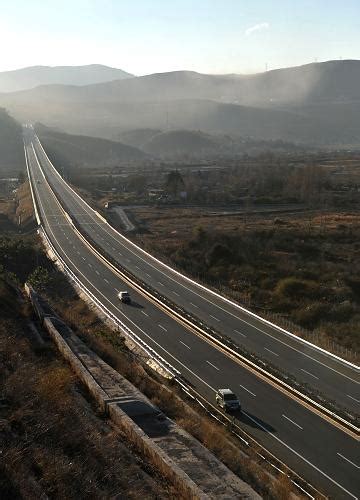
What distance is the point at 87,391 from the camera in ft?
57.6

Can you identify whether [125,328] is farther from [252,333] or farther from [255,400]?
[255,400]

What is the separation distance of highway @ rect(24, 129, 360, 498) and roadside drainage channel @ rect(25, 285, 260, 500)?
A: 4.42 metres

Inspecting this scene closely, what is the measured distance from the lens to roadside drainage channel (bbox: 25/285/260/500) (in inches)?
499

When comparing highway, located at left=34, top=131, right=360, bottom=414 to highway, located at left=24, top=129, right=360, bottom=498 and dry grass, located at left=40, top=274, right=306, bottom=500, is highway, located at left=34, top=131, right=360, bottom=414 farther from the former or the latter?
dry grass, located at left=40, top=274, right=306, bottom=500

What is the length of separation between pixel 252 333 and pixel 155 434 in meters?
15.9

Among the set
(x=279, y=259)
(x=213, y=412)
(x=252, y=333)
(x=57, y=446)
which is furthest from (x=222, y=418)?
(x=279, y=259)

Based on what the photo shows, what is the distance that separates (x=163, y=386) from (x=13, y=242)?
3041cm

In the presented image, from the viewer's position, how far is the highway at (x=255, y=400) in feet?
57.7

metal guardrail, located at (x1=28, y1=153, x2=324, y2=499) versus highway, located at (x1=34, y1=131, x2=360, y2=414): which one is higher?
metal guardrail, located at (x1=28, y1=153, x2=324, y2=499)

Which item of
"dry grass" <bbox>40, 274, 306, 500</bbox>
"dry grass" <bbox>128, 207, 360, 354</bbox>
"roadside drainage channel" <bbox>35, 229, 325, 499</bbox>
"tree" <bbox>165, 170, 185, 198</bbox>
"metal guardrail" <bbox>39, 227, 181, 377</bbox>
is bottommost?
"dry grass" <bbox>128, 207, 360, 354</bbox>

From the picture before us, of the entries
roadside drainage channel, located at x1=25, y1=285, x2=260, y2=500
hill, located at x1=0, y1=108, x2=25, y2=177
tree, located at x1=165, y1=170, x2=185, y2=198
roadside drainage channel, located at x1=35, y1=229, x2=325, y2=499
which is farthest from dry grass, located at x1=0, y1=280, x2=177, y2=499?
hill, located at x1=0, y1=108, x2=25, y2=177

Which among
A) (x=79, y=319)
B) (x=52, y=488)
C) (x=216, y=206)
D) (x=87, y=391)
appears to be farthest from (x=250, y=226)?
(x=52, y=488)

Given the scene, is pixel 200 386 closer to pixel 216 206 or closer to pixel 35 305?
pixel 35 305

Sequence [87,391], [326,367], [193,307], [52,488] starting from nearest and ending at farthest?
1. [52,488]
2. [87,391]
3. [326,367]
4. [193,307]
